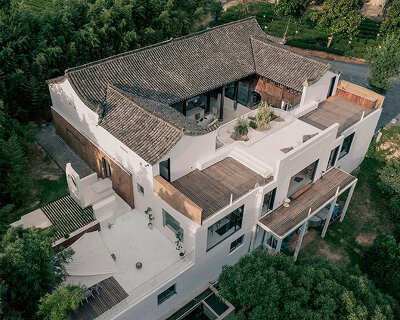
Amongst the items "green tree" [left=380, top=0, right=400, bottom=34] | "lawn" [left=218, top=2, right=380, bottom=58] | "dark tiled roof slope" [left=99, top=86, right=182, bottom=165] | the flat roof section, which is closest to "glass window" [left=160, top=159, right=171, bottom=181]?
"dark tiled roof slope" [left=99, top=86, right=182, bottom=165]

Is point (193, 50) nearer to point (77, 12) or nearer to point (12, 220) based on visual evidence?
point (77, 12)

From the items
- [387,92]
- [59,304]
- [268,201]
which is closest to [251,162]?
[268,201]

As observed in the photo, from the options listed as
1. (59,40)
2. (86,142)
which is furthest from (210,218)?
Result: (59,40)

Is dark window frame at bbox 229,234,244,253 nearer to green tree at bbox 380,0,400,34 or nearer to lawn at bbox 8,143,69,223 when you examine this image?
lawn at bbox 8,143,69,223

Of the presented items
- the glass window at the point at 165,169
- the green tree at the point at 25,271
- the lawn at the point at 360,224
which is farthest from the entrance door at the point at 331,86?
the green tree at the point at 25,271

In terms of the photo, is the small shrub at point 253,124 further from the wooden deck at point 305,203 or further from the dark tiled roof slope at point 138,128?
the dark tiled roof slope at point 138,128
